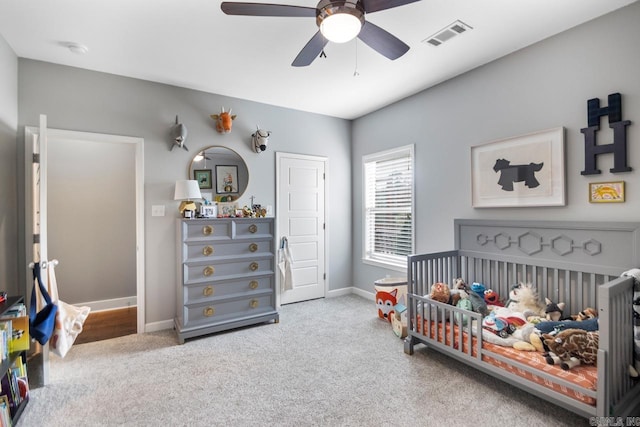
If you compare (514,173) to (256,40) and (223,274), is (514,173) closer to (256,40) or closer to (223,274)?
(256,40)

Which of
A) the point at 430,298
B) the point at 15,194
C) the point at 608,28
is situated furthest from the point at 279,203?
the point at 608,28

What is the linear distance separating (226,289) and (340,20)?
104 inches

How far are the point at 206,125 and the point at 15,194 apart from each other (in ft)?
5.93

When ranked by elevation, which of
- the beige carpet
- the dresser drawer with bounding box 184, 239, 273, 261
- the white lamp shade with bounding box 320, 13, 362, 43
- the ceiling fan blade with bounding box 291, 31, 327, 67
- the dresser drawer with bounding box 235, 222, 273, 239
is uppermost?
the ceiling fan blade with bounding box 291, 31, 327, 67

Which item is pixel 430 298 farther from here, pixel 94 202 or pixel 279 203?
pixel 94 202

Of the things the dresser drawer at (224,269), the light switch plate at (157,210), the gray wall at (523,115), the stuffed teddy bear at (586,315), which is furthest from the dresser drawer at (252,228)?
the stuffed teddy bear at (586,315)

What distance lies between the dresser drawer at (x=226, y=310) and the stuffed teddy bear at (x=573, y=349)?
252 cm

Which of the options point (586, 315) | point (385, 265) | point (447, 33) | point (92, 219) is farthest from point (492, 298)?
point (92, 219)

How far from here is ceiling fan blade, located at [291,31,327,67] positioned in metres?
1.86

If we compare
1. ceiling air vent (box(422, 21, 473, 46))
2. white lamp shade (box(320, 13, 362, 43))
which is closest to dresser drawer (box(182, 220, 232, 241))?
white lamp shade (box(320, 13, 362, 43))

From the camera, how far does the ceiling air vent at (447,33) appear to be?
2297 mm

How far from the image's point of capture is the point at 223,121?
3535mm

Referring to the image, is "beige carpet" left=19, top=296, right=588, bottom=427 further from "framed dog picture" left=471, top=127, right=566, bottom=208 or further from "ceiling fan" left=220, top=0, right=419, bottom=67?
"ceiling fan" left=220, top=0, right=419, bottom=67

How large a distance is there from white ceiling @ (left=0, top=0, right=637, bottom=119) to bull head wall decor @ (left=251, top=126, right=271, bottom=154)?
491mm
